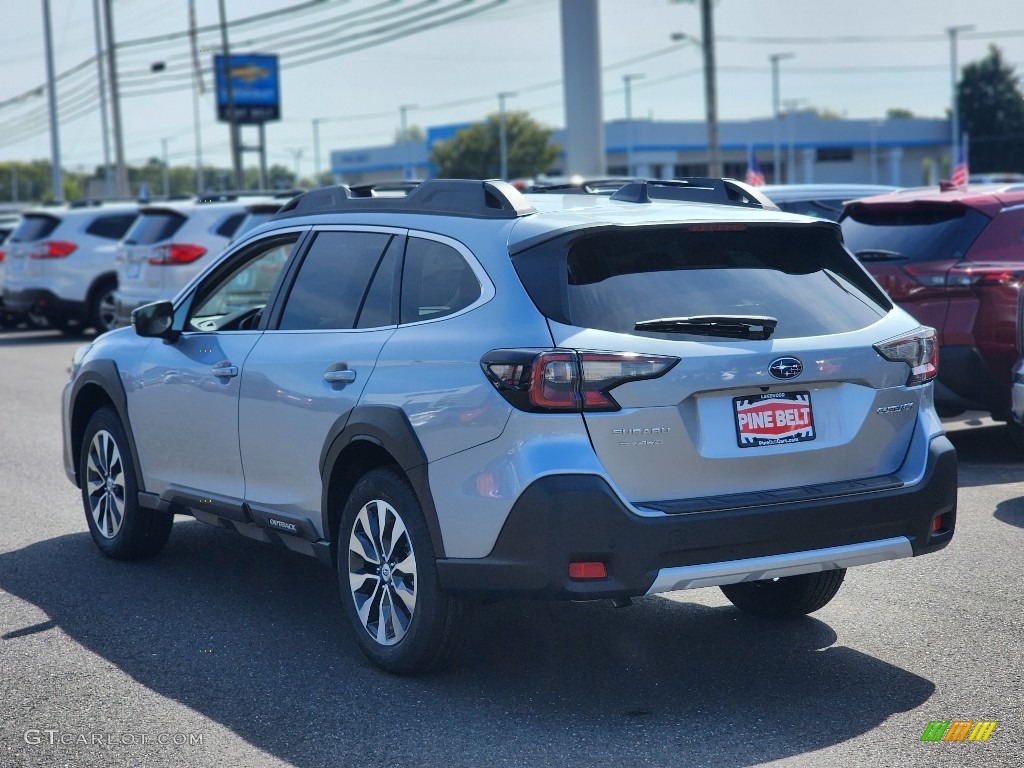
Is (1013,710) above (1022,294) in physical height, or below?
below

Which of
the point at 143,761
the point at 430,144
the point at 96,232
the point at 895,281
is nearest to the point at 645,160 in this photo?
the point at 430,144

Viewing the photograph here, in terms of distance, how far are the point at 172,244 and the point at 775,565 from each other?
49.5ft

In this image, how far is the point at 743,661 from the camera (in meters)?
5.34

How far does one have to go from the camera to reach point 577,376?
4.56 m

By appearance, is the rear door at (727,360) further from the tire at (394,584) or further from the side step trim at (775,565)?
the tire at (394,584)

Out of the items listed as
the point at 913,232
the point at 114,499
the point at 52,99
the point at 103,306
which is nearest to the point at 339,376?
the point at 114,499

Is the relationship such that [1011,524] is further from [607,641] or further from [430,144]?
[430,144]

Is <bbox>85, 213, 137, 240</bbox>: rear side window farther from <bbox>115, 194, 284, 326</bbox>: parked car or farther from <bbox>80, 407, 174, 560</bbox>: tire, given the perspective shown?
<bbox>80, 407, 174, 560</bbox>: tire

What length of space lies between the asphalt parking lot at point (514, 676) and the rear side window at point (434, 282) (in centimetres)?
135

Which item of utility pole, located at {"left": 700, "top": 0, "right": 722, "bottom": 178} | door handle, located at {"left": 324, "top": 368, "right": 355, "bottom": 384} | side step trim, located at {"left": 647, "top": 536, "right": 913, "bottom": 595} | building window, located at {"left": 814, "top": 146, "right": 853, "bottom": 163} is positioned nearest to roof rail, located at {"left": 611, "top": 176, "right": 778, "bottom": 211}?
door handle, located at {"left": 324, "top": 368, "right": 355, "bottom": 384}

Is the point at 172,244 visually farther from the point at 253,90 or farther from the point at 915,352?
the point at 253,90

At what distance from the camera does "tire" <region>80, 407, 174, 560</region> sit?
7.13 metres

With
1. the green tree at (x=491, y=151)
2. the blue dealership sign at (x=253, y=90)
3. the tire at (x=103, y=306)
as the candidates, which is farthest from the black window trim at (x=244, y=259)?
the green tree at (x=491, y=151)

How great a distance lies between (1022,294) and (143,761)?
5.86 m
